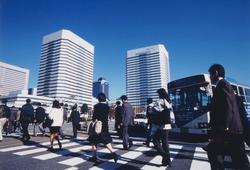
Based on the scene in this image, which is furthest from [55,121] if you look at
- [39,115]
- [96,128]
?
[39,115]

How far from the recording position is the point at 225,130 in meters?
2.89

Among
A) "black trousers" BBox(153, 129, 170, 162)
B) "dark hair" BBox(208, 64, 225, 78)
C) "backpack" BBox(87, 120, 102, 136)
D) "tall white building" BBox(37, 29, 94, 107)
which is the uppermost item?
"tall white building" BBox(37, 29, 94, 107)

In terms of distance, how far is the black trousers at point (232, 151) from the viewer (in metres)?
2.88

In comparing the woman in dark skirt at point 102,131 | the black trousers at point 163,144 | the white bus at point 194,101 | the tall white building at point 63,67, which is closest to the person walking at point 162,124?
the black trousers at point 163,144

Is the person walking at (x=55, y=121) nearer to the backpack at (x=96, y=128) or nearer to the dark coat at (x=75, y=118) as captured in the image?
the backpack at (x=96, y=128)

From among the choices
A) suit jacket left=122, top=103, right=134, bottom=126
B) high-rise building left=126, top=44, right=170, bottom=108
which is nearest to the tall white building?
high-rise building left=126, top=44, right=170, bottom=108

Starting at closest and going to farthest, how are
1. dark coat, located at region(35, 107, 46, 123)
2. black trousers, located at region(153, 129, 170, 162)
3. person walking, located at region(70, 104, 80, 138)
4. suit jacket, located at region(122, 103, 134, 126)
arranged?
1. black trousers, located at region(153, 129, 170, 162)
2. suit jacket, located at region(122, 103, 134, 126)
3. person walking, located at region(70, 104, 80, 138)
4. dark coat, located at region(35, 107, 46, 123)

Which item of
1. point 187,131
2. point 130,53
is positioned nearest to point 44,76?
point 130,53

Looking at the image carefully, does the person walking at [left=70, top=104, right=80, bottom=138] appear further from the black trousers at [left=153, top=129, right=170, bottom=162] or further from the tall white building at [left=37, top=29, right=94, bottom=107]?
the tall white building at [left=37, top=29, right=94, bottom=107]

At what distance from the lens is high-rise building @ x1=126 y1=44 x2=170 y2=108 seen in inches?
6255

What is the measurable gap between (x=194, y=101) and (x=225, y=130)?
790cm

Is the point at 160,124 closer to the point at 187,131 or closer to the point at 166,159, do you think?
the point at 166,159

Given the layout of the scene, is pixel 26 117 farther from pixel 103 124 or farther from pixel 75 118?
pixel 103 124

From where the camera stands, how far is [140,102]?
542ft
